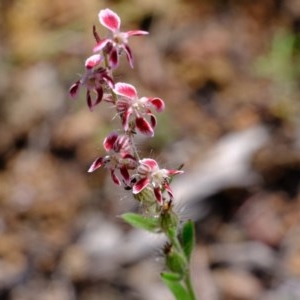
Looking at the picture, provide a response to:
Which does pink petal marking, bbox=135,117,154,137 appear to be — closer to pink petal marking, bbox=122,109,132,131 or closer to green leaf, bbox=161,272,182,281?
pink petal marking, bbox=122,109,132,131

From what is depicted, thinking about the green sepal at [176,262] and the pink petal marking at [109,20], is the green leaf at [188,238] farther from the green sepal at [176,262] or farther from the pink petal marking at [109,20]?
the pink petal marking at [109,20]

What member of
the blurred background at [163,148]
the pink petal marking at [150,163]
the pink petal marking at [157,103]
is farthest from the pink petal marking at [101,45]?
the blurred background at [163,148]

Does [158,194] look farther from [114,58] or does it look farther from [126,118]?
[114,58]

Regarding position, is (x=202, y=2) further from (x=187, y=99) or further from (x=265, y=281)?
(x=265, y=281)

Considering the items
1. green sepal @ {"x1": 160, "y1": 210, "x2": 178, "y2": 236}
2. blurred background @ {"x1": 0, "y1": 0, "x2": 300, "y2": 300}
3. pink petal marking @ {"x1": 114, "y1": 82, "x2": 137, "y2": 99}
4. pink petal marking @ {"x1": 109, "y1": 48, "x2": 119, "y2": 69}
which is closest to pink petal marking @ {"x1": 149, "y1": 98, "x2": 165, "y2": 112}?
pink petal marking @ {"x1": 114, "y1": 82, "x2": 137, "y2": 99}

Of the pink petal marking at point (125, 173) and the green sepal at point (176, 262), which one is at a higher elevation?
the pink petal marking at point (125, 173)

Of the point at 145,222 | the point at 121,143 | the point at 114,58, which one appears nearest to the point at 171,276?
the point at 145,222

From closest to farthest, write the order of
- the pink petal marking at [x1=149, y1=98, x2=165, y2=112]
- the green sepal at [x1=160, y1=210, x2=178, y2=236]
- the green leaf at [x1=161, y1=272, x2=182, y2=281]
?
1. the pink petal marking at [x1=149, y1=98, x2=165, y2=112]
2. the green sepal at [x1=160, y1=210, x2=178, y2=236]
3. the green leaf at [x1=161, y1=272, x2=182, y2=281]
